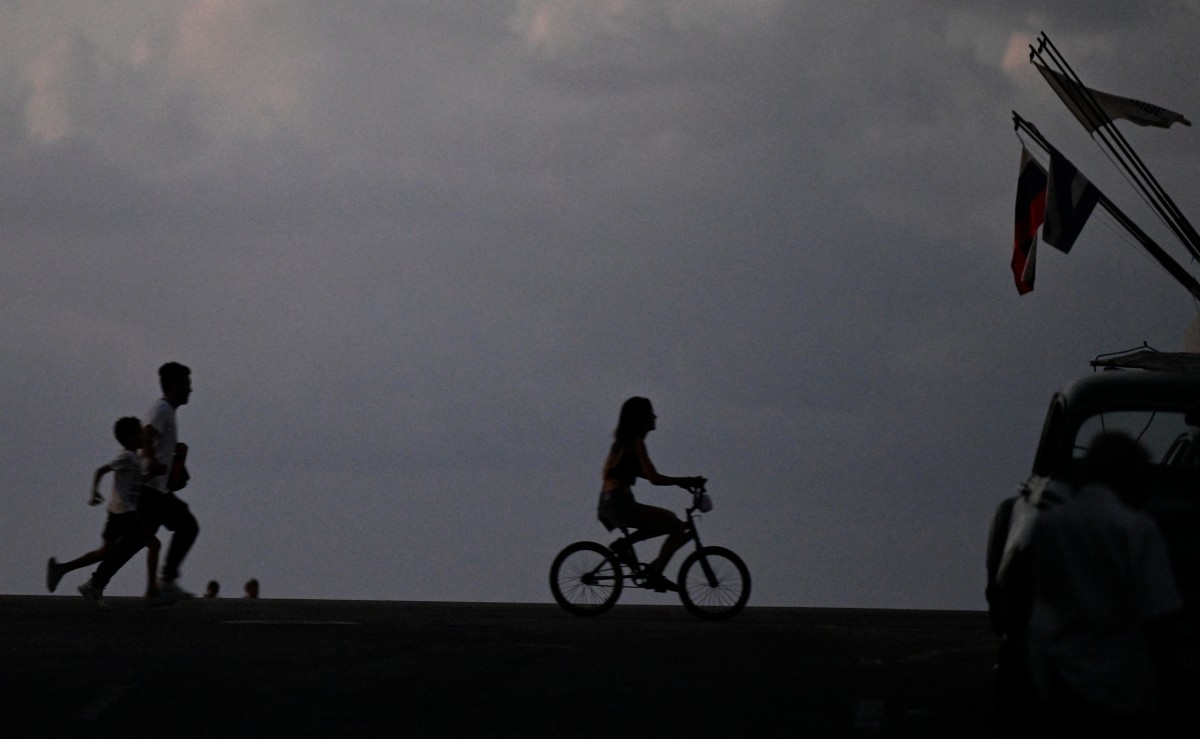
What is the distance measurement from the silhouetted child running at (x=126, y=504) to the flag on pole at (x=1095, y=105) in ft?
86.5

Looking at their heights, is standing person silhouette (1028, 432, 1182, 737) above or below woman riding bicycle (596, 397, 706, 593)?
below

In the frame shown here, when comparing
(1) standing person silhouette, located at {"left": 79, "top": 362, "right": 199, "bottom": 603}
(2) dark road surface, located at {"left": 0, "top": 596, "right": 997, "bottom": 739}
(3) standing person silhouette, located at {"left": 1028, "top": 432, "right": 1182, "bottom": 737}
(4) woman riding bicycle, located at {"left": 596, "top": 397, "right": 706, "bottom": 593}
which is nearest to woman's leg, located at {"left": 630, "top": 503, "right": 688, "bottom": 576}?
(4) woman riding bicycle, located at {"left": 596, "top": 397, "right": 706, "bottom": 593}

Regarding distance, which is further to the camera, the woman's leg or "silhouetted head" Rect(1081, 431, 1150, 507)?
the woman's leg

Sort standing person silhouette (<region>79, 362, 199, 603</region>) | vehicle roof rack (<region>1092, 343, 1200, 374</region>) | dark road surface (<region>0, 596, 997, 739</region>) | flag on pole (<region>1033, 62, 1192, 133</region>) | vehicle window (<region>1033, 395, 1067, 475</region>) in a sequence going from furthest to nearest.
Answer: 1. flag on pole (<region>1033, 62, 1192, 133</region>)
2. vehicle roof rack (<region>1092, 343, 1200, 374</region>)
3. standing person silhouette (<region>79, 362, 199, 603</region>)
4. vehicle window (<region>1033, 395, 1067, 475</region>)
5. dark road surface (<region>0, 596, 997, 739</region>)

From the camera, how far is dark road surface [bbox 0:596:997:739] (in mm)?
9922

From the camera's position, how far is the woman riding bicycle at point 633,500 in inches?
679

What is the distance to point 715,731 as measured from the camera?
975 centimetres

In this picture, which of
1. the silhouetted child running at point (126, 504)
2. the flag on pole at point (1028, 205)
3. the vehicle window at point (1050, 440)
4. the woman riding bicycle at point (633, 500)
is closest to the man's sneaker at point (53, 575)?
the silhouetted child running at point (126, 504)

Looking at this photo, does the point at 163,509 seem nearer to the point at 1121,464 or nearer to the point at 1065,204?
the point at 1121,464

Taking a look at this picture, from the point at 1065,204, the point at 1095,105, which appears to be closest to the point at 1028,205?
the point at 1065,204

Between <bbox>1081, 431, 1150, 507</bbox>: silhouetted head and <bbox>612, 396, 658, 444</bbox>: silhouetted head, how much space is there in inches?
425

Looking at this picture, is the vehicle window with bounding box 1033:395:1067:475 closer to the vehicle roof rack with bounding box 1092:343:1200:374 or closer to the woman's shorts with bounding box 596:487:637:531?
the woman's shorts with bounding box 596:487:637:531

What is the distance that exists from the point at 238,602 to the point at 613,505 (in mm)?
5459

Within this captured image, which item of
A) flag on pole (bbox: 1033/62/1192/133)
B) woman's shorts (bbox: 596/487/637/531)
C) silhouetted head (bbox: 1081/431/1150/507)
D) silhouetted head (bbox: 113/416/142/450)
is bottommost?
silhouetted head (bbox: 1081/431/1150/507)
